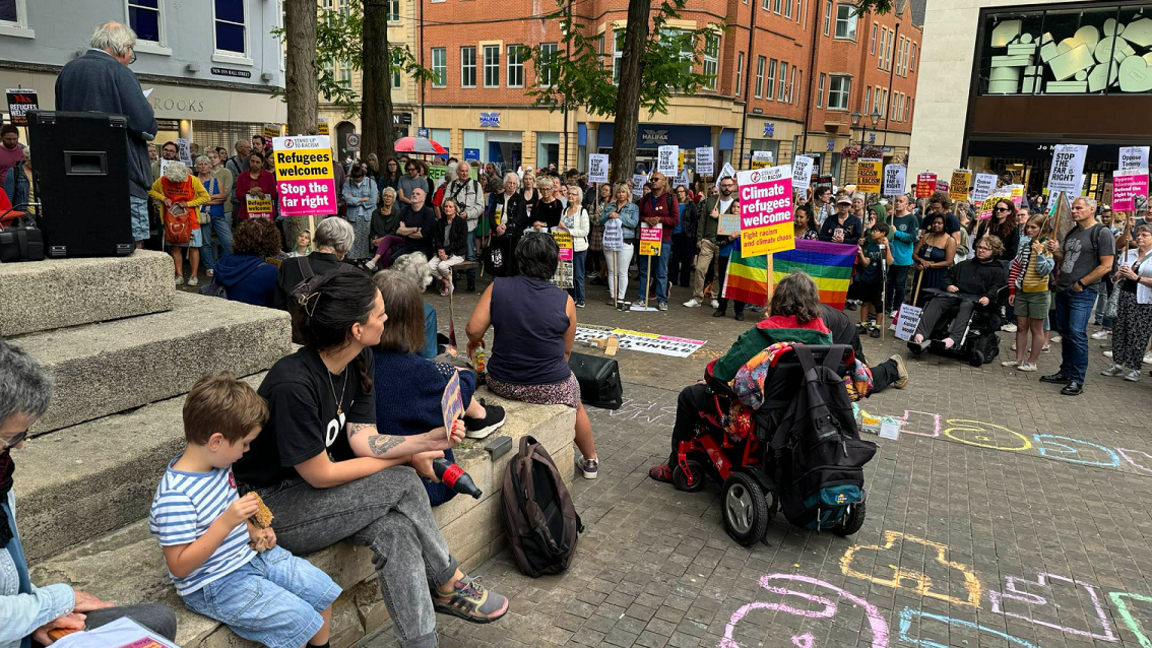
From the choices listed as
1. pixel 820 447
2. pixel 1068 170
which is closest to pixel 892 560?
pixel 820 447

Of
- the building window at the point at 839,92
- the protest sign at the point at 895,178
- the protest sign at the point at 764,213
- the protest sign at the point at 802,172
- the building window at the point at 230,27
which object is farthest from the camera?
the building window at the point at 839,92

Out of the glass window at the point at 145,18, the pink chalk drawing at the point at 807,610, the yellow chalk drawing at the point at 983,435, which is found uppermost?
the glass window at the point at 145,18

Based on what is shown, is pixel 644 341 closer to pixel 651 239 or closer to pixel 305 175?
pixel 651 239

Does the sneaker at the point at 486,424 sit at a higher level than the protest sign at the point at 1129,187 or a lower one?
lower

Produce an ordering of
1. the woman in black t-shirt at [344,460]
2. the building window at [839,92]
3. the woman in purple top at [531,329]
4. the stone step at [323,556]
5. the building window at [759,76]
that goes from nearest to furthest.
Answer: the stone step at [323,556]
the woman in black t-shirt at [344,460]
the woman in purple top at [531,329]
the building window at [759,76]
the building window at [839,92]

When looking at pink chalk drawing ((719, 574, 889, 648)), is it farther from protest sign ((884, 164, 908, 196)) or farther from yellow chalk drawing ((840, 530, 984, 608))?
protest sign ((884, 164, 908, 196))

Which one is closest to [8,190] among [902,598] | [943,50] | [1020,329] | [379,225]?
[379,225]

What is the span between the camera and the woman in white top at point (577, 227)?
11.9 meters

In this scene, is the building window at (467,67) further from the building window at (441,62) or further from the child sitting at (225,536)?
the child sitting at (225,536)

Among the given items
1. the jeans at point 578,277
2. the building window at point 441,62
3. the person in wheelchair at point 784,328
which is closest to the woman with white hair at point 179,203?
the jeans at point 578,277

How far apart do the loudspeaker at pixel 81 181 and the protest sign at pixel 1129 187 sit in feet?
41.2

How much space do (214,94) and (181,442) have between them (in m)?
23.9

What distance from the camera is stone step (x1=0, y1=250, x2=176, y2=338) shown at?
3895mm

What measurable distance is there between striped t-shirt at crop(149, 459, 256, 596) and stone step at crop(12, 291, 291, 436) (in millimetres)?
1312
